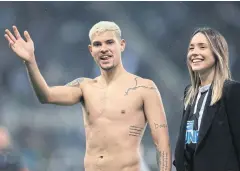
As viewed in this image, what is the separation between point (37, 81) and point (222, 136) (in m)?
0.91

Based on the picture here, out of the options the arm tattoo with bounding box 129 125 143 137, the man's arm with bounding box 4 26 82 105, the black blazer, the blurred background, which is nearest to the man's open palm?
the man's arm with bounding box 4 26 82 105

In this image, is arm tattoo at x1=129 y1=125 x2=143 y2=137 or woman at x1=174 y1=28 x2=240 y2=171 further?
arm tattoo at x1=129 y1=125 x2=143 y2=137

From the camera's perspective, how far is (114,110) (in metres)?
2.49

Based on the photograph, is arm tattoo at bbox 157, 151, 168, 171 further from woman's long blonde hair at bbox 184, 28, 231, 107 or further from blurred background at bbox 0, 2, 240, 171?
blurred background at bbox 0, 2, 240, 171

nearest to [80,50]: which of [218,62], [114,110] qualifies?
[114,110]

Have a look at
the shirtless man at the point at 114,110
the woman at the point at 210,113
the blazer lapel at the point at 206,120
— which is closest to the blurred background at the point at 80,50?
the shirtless man at the point at 114,110

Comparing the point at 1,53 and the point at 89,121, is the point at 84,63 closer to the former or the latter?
the point at 1,53

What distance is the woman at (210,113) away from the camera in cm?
207

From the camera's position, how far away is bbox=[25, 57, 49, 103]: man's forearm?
2.26 m

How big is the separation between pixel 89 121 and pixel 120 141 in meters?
0.21

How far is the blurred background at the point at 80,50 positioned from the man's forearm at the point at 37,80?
174cm

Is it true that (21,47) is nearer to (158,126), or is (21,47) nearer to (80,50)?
(158,126)

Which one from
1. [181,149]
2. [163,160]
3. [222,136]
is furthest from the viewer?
[163,160]

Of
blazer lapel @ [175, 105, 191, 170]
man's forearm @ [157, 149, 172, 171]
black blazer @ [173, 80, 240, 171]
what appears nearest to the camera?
black blazer @ [173, 80, 240, 171]
